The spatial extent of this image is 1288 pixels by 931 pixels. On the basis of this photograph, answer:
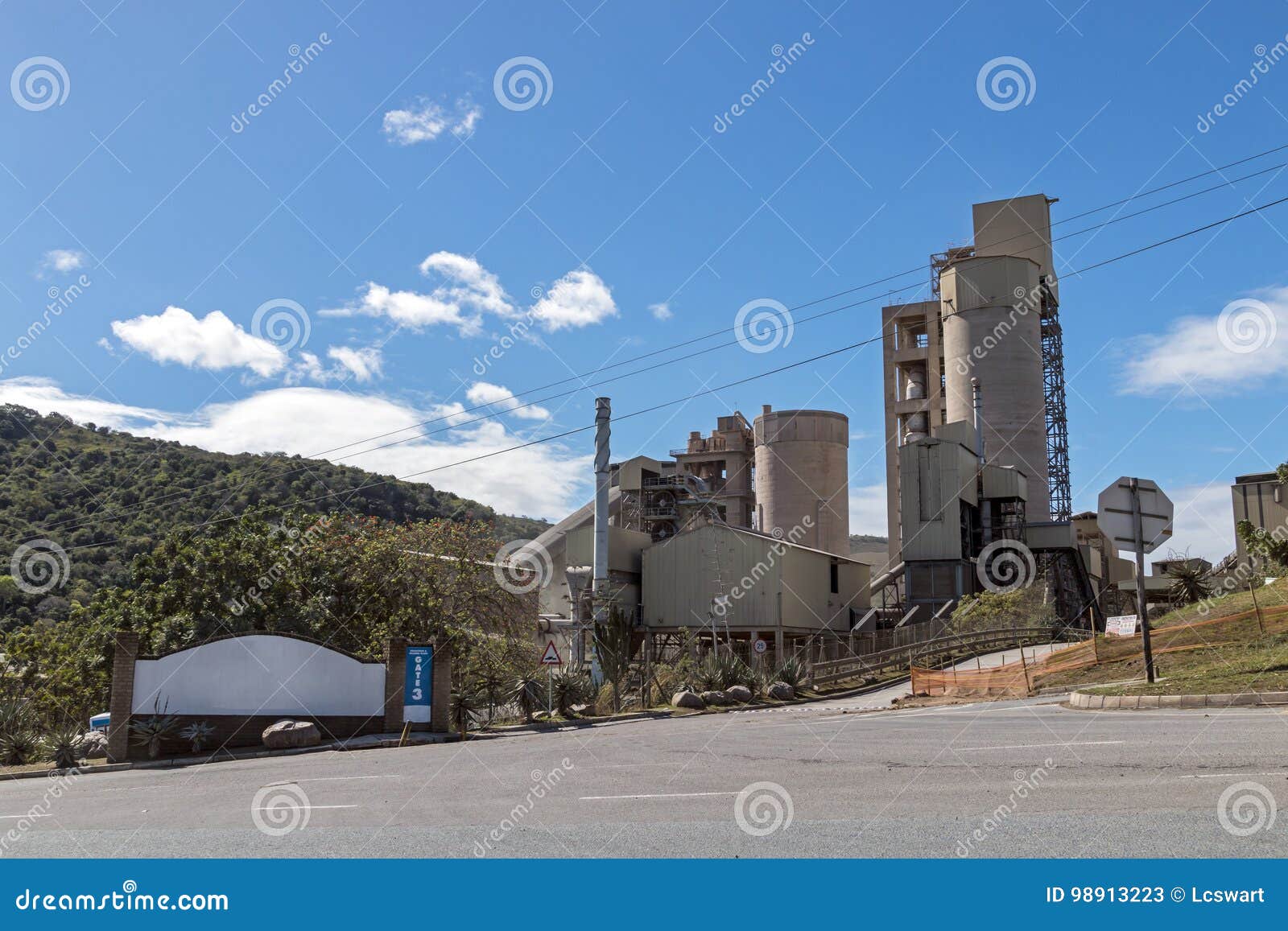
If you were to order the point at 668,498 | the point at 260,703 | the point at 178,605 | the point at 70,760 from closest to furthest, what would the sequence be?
the point at 70,760 → the point at 260,703 → the point at 178,605 → the point at 668,498

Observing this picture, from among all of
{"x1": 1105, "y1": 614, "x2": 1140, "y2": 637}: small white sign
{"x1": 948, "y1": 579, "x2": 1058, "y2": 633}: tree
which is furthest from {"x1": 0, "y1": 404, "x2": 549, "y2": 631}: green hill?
{"x1": 1105, "y1": 614, "x2": 1140, "y2": 637}: small white sign

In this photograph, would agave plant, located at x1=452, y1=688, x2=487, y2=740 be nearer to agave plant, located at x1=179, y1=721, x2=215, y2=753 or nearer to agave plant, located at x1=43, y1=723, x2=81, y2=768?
agave plant, located at x1=179, y1=721, x2=215, y2=753

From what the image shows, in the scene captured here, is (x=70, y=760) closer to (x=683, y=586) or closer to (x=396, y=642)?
(x=396, y=642)

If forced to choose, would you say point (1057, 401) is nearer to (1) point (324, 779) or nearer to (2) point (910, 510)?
(2) point (910, 510)

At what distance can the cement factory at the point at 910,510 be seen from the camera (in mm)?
49625

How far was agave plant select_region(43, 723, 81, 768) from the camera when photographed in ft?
61.9

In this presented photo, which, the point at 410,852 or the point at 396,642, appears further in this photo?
the point at 396,642

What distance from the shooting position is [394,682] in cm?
2341

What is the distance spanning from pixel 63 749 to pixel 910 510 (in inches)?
1655

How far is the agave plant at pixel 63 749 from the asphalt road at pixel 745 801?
2.33 meters

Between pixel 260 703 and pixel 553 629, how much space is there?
20833 mm

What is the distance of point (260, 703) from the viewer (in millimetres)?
21438

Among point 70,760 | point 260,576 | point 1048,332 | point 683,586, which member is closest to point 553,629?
point 683,586

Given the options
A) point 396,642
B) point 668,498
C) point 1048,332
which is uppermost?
point 1048,332
